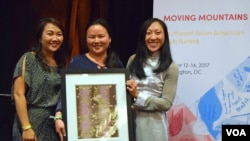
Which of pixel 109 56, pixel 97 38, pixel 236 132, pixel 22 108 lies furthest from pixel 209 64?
pixel 22 108

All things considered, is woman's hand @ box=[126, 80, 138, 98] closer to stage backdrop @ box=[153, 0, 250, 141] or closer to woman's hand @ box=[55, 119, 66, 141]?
woman's hand @ box=[55, 119, 66, 141]

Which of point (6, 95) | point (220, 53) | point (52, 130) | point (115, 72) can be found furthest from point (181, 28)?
point (6, 95)

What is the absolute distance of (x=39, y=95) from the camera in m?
2.51

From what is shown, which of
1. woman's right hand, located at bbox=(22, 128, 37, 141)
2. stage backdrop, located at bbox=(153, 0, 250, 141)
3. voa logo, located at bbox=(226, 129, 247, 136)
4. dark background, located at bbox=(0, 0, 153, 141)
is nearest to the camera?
woman's right hand, located at bbox=(22, 128, 37, 141)

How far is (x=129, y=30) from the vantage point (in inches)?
157

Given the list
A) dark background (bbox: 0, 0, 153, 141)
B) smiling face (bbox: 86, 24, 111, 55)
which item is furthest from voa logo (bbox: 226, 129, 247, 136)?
dark background (bbox: 0, 0, 153, 141)

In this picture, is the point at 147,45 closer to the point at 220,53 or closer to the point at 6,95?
the point at 220,53

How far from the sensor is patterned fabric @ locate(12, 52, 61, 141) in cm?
249

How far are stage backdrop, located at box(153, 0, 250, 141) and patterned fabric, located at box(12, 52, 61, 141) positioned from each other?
1141 mm

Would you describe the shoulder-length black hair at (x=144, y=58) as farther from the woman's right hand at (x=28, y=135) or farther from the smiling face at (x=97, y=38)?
the woman's right hand at (x=28, y=135)

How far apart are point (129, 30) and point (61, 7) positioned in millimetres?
678

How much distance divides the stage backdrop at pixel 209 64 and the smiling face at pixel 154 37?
0.78 m

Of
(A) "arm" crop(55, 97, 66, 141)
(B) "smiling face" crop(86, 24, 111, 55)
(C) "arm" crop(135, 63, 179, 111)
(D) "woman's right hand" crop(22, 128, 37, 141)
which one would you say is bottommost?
(D) "woman's right hand" crop(22, 128, 37, 141)

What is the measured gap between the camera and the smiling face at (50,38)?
2.53m
